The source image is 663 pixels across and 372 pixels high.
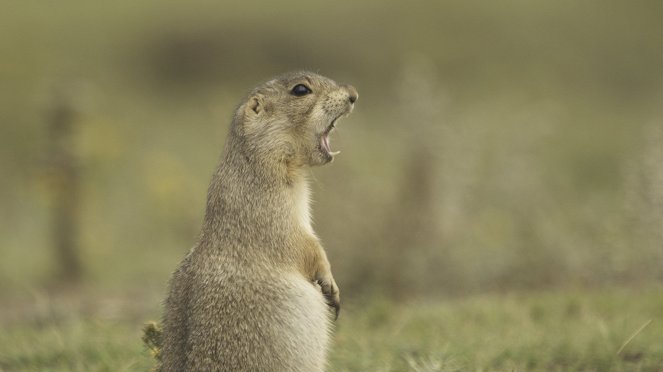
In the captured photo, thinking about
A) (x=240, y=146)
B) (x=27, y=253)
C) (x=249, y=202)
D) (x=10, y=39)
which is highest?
(x=10, y=39)

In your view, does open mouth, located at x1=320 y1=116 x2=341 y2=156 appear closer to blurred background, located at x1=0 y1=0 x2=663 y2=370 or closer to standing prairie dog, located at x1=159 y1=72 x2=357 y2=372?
standing prairie dog, located at x1=159 y1=72 x2=357 y2=372

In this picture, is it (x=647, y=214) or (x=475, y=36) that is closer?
(x=647, y=214)

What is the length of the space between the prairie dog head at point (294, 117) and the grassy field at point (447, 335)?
59.6 inches

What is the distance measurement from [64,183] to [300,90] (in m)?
6.65

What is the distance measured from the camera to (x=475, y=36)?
2586 cm

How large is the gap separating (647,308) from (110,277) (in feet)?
24.2

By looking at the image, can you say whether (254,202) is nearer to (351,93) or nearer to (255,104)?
(255,104)

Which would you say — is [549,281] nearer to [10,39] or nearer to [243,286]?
[243,286]

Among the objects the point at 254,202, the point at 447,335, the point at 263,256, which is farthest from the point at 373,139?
the point at 263,256

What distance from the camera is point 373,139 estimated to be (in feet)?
56.9

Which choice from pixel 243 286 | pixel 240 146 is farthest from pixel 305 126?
pixel 243 286

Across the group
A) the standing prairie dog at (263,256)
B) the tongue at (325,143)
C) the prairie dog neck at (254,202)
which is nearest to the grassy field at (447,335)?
the standing prairie dog at (263,256)

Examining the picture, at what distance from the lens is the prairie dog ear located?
16.1 feet

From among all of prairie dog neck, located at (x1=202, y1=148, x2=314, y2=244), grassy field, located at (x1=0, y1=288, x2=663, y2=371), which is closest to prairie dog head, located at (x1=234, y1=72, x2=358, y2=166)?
prairie dog neck, located at (x1=202, y1=148, x2=314, y2=244)
